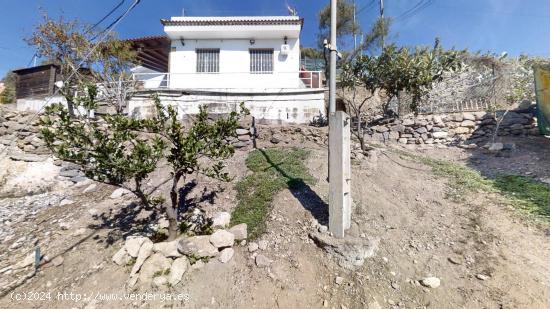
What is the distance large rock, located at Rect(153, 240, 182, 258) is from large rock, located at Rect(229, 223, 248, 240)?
99cm

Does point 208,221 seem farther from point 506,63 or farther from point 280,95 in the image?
point 506,63

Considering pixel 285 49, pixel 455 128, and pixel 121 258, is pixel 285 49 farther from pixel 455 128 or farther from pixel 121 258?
pixel 121 258

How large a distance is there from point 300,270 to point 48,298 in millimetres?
3960

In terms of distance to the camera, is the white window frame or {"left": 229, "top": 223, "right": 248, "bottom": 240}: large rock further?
the white window frame

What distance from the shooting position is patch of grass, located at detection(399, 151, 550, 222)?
16.8 feet

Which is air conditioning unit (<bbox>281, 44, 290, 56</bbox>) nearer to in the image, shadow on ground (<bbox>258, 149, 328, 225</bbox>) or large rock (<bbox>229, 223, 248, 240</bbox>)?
shadow on ground (<bbox>258, 149, 328, 225</bbox>)

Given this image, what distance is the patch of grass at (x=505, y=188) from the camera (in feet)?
16.8

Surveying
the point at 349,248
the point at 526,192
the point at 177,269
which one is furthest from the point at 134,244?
the point at 526,192

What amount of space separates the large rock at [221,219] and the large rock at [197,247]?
619mm

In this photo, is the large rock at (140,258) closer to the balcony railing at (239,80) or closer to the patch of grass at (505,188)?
the patch of grass at (505,188)

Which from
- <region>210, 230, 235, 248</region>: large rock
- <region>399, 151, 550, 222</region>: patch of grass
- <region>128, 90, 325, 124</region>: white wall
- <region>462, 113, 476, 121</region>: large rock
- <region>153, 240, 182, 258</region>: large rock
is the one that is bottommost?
<region>153, 240, 182, 258</region>: large rock

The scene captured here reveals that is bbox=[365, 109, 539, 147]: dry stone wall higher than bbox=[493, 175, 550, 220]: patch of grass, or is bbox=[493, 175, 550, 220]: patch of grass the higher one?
bbox=[365, 109, 539, 147]: dry stone wall

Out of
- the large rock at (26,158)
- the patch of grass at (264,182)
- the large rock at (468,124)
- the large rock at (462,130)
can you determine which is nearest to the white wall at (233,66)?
the patch of grass at (264,182)

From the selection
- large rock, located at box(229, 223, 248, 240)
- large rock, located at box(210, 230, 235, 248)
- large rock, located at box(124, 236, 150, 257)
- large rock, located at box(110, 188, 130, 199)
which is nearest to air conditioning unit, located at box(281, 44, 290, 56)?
large rock, located at box(110, 188, 130, 199)
